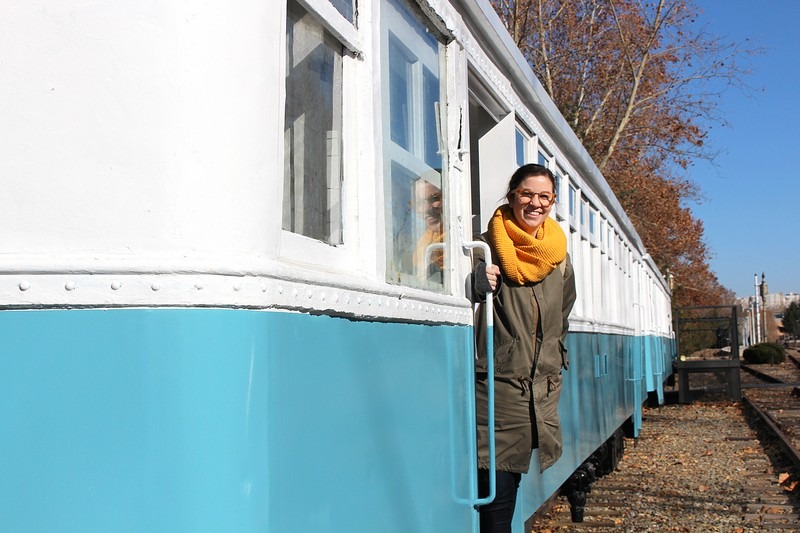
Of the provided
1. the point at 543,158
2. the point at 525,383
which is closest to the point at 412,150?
the point at 525,383

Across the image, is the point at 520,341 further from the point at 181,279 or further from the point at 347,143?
the point at 181,279

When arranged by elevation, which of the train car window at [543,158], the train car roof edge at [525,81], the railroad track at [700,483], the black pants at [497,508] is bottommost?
the railroad track at [700,483]

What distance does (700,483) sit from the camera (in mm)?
9094

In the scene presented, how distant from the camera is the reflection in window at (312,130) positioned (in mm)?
2088

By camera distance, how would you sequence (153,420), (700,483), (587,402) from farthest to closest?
1. (700,483)
2. (587,402)
3. (153,420)

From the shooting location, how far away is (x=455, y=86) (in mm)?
3209

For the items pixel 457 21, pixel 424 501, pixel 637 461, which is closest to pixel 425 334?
pixel 424 501

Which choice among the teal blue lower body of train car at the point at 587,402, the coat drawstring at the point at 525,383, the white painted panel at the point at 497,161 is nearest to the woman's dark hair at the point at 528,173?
the white painted panel at the point at 497,161

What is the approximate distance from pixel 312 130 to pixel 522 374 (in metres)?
1.66

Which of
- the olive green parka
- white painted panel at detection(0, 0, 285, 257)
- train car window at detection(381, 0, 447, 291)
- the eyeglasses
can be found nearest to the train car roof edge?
train car window at detection(381, 0, 447, 291)

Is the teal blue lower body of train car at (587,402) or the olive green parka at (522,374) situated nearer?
the olive green parka at (522,374)

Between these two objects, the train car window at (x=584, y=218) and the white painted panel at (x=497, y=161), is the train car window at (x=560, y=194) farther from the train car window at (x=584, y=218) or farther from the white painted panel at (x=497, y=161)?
the white painted panel at (x=497, y=161)

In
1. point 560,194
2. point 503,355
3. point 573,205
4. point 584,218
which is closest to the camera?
point 503,355

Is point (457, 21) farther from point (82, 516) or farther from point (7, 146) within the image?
point (82, 516)
